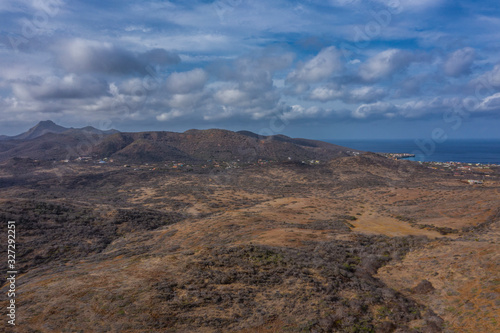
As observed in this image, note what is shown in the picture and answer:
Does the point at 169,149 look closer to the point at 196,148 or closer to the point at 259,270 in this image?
the point at 196,148

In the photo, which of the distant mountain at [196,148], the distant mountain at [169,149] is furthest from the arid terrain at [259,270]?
the distant mountain at [196,148]

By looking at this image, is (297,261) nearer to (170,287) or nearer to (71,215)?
(170,287)

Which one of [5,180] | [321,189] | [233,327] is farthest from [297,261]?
[5,180]

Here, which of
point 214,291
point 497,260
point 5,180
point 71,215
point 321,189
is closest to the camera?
point 214,291

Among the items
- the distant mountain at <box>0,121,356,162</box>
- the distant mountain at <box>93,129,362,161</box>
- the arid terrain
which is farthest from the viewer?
the distant mountain at <box>93,129,362,161</box>

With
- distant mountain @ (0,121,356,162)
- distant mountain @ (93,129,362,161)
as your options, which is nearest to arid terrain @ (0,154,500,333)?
distant mountain @ (0,121,356,162)

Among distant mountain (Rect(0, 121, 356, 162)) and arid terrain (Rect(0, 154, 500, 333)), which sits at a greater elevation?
distant mountain (Rect(0, 121, 356, 162))

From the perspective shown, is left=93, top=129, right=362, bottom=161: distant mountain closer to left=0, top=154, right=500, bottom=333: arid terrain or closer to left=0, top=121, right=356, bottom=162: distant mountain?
left=0, top=121, right=356, bottom=162: distant mountain

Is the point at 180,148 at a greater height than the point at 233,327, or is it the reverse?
the point at 180,148

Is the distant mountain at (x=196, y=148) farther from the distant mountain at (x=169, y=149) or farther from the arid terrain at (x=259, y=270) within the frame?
the arid terrain at (x=259, y=270)
